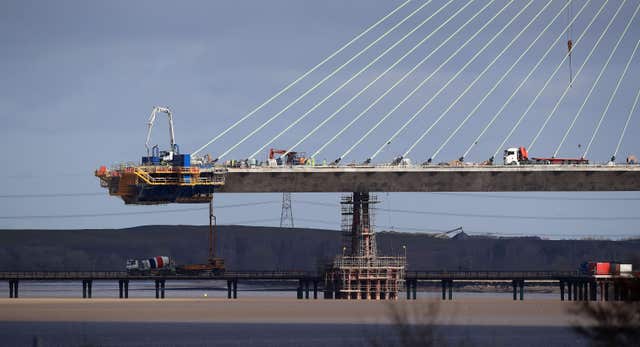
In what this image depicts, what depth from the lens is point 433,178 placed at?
368 feet

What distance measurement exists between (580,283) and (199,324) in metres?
63.2

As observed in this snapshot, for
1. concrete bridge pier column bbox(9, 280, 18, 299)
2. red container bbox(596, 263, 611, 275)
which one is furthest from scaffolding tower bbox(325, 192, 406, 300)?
concrete bridge pier column bbox(9, 280, 18, 299)

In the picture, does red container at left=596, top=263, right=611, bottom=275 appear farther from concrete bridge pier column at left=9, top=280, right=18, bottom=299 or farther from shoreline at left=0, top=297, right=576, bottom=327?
concrete bridge pier column at left=9, top=280, right=18, bottom=299

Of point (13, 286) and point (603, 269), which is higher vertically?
point (603, 269)

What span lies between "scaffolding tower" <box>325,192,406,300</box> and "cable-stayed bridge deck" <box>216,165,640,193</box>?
7.13 ft

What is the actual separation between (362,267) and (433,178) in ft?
31.0

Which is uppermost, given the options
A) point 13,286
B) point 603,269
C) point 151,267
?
A: point 603,269

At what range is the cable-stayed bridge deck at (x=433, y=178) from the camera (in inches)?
4313

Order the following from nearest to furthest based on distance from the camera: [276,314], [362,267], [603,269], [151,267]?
[276,314]
[362,267]
[603,269]
[151,267]

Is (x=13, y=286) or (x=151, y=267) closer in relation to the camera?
(x=13, y=286)

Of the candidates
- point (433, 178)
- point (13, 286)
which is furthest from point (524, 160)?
point (13, 286)

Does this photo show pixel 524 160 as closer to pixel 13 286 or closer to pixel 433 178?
pixel 433 178

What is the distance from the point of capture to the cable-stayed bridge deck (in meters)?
110

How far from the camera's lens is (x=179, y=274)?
125 meters
